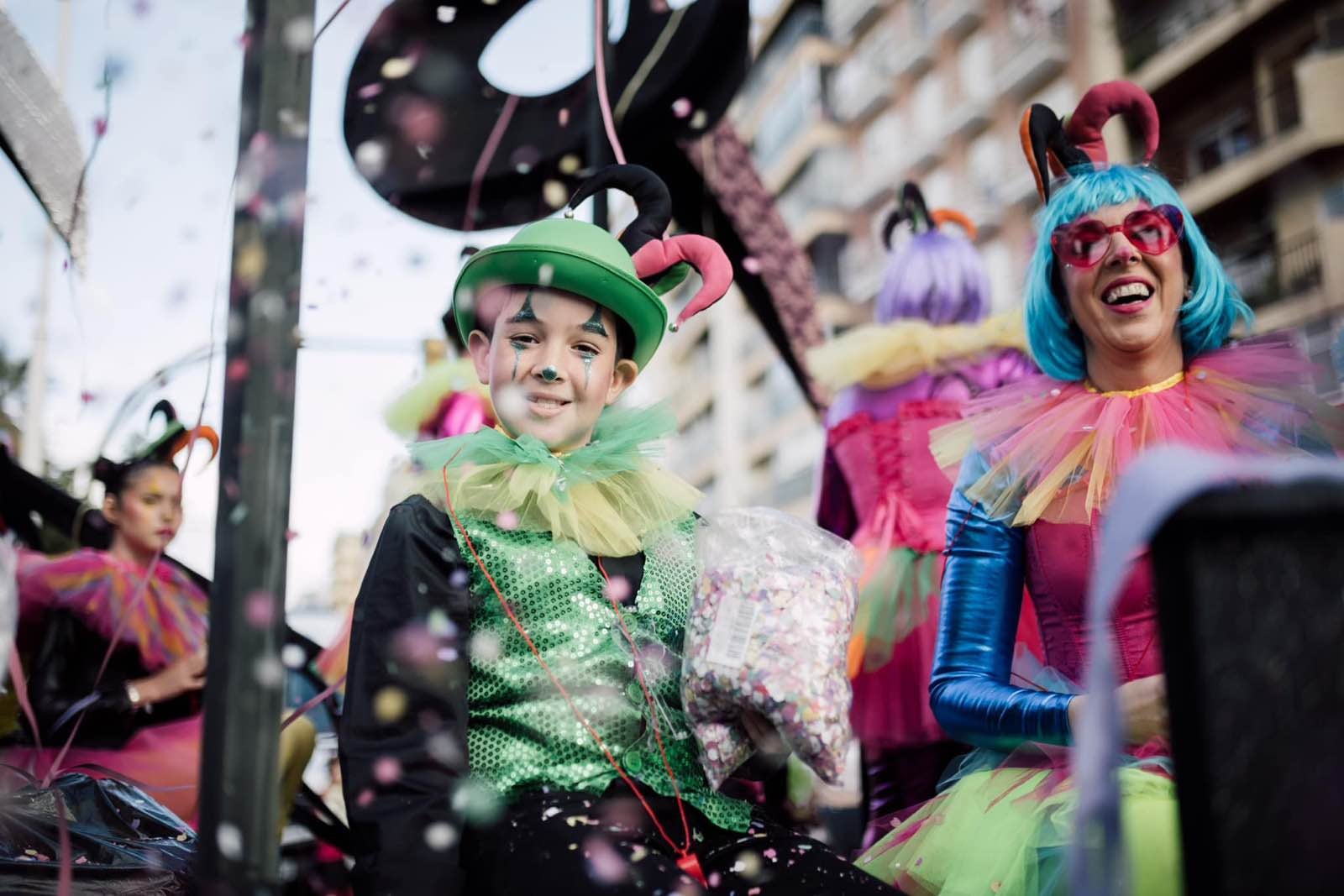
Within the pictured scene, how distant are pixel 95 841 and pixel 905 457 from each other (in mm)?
2397

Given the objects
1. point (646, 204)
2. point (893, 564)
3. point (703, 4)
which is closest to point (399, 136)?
point (703, 4)

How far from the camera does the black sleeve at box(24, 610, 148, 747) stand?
307 cm

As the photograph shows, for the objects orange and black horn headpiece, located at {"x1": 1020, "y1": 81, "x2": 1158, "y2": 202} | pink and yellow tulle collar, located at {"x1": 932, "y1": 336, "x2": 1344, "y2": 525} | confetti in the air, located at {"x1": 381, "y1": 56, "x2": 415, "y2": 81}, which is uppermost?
confetti in the air, located at {"x1": 381, "y1": 56, "x2": 415, "y2": 81}

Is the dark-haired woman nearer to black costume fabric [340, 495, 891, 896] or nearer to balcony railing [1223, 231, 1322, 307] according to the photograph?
black costume fabric [340, 495, 891, 896]

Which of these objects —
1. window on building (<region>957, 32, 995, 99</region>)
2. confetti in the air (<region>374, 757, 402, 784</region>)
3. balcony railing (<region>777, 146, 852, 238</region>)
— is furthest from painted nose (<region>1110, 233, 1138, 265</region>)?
balcony railing (<region>777, 146, 852, 238</region>)

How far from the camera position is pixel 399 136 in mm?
3477

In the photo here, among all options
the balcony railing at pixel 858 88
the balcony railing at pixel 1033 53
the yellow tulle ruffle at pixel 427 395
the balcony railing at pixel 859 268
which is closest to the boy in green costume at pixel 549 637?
the yellow tulle ruffle at pixel 427 395

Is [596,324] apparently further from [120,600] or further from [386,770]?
[120,600]

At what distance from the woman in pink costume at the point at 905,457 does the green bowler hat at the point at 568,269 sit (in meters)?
1.28

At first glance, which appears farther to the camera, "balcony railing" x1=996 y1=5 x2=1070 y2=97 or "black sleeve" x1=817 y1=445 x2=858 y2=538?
"balcony railing" x1=996 y1=5 x2=1070 y2=97

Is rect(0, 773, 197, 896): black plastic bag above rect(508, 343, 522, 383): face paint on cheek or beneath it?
beneath

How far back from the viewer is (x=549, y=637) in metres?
1.89

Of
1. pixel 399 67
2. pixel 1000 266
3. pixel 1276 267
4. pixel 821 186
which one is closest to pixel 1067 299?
pixel 399 67

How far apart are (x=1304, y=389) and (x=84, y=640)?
3036 mm
